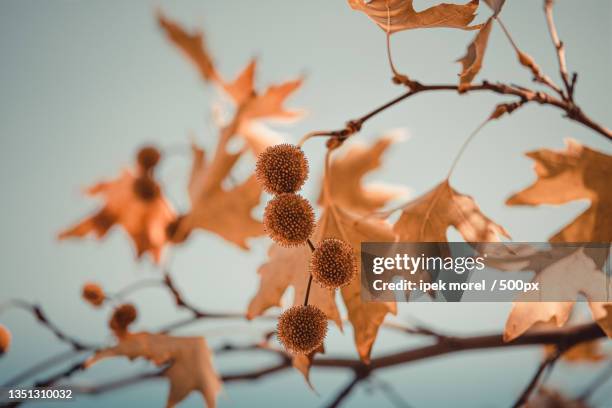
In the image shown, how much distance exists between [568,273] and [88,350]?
0.81 m

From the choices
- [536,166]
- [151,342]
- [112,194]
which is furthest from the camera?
[112,194]

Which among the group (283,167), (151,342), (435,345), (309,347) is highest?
(283,167)

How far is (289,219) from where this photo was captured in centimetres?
52

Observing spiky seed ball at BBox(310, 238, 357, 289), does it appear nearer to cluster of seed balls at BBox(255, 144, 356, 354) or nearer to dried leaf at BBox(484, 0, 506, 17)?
cluster of seed balls at BBox(255, 144, 356, 354)

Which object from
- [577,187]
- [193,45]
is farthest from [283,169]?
[193,45]

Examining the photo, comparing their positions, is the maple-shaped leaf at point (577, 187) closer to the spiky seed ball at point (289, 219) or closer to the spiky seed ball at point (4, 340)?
the spiky seed ball at point (289, 219)

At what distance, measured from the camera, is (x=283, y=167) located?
21.5 inches

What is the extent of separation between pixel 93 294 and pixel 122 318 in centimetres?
7

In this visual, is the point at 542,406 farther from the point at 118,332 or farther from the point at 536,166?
the point at 118,332

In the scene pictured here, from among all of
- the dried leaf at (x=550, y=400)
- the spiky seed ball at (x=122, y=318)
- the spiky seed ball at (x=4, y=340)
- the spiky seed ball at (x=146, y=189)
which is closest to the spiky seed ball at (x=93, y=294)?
the spiky seed ball at (x=122, y=318)

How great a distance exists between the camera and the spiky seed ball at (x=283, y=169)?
1.80 feet

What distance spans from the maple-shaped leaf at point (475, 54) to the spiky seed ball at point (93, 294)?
0.74 m

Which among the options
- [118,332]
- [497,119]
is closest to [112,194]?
[118,332]

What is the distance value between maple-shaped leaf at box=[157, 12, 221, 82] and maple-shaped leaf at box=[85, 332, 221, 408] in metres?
0.66
